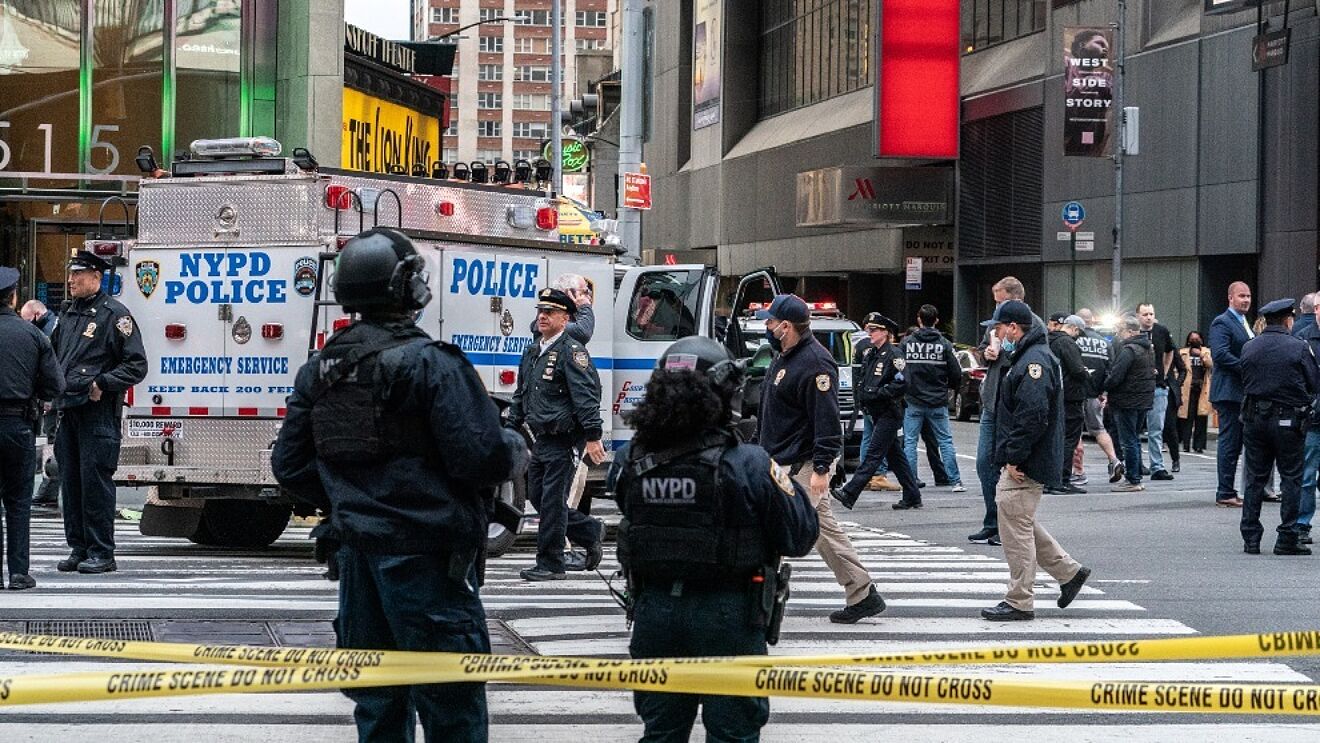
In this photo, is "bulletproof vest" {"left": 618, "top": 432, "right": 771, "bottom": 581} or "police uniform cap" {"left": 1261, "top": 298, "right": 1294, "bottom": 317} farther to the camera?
"police uniform cap" {"left": 1261, "top": 298, "right": 1294, "bottom": 317}

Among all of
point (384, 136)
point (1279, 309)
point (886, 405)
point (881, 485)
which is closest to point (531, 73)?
point (384, 136)

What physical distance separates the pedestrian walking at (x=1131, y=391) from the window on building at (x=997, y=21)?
23094 mm

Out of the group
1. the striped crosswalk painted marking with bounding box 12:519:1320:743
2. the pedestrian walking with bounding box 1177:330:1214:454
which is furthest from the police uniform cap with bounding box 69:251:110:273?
the pedestrian walking with bounding box 1177:330:1214:454

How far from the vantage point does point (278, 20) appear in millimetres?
26219

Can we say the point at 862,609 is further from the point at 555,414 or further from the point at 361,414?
the point at 361,414

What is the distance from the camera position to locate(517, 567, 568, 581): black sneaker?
39.5 ft

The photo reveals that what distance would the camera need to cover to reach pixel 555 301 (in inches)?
469

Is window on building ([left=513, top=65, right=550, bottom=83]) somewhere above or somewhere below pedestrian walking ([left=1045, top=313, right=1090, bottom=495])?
above

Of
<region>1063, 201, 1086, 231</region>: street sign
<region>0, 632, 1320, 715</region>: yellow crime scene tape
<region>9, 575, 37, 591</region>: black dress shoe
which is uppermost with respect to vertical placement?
<region>1063, 201, 1086, 231</region>: street sign

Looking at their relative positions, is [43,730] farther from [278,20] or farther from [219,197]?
[278,20]

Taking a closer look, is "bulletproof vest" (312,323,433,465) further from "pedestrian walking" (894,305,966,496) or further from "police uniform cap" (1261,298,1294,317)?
"pedestrian walking" (894,305,966,496)

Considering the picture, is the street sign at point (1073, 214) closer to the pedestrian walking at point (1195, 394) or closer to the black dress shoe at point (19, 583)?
the pedestrian walking at point (1195, 394)

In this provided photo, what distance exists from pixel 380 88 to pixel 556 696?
2180 centimetres

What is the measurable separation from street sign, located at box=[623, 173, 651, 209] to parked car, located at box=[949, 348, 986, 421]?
10.7 m
